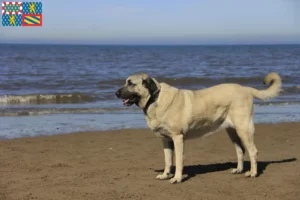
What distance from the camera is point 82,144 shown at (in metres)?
10.2

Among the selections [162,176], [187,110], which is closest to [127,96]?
[187,110]

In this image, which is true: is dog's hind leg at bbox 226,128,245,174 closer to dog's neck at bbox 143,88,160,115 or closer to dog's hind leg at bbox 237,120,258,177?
dog's hind leg at bbox 237,120,258,177

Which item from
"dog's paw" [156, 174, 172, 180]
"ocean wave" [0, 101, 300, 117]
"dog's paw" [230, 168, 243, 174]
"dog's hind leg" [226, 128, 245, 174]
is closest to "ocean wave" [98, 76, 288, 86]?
"ocean wave" [0, 101, 300, 117]

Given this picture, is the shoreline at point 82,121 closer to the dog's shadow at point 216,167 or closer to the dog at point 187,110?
the dog's shadow at point 216,167

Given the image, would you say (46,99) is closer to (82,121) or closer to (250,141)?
(82,121)

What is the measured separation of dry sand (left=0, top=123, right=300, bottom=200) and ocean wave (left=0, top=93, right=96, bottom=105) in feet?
27.0

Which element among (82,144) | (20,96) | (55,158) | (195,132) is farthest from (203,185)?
(20,96)

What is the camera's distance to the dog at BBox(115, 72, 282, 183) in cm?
662

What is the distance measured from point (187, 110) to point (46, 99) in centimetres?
1365

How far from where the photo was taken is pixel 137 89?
21.6ft

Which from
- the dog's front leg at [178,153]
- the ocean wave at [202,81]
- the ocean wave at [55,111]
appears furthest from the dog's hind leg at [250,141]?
the ocean wave at [202,81]

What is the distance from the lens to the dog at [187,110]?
6.62m

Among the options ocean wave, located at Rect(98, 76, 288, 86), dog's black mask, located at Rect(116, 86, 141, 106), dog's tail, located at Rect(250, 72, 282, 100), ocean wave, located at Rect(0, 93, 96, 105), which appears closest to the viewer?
dog's black mask, located at Rect(116, 86, 141, 106)

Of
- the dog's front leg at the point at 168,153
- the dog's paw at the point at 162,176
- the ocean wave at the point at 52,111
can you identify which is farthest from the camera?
the ocean wave at the point at 52,111
